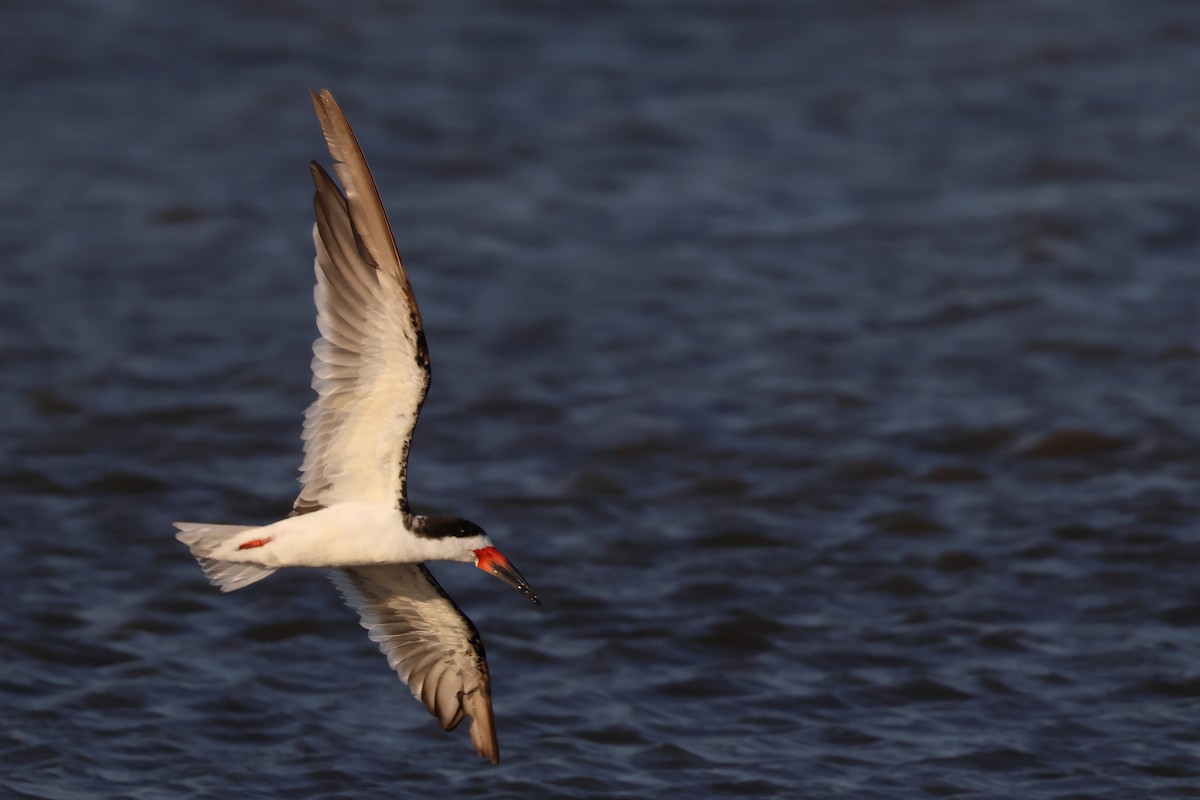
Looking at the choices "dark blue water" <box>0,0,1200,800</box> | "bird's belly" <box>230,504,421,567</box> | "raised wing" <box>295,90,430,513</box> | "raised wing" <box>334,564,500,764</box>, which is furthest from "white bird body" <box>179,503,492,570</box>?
"dark blue water" <box>0,0,1200,800</box>

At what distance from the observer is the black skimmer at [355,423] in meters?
7.20

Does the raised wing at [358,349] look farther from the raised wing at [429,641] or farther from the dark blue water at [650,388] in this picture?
the dark blue water at [650,388]

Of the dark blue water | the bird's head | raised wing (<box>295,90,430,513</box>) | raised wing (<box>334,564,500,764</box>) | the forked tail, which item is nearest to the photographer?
raised wing (<box>295,90,430,513</box>)

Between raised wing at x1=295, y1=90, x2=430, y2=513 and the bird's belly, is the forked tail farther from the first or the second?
raised wing at x1=295, y1=90, x2=430, y2=513

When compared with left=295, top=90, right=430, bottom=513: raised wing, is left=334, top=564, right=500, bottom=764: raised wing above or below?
below

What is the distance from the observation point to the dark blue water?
9.25 metres

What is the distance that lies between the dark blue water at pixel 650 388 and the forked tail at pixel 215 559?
1.39 metres

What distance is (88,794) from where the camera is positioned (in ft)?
27.8

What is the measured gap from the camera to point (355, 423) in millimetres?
7430

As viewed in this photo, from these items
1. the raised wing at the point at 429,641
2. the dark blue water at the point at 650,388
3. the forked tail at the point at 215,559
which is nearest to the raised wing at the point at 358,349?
the forked tail at the point at 215,559

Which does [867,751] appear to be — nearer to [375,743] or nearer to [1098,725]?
[1098,725]

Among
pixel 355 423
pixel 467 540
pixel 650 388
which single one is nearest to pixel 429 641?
pixel 467 540

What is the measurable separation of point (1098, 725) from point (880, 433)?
9.96 feet

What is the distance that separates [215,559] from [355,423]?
81cm
